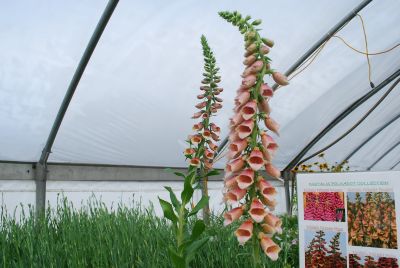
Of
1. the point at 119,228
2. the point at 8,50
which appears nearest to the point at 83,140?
the point at 8,50

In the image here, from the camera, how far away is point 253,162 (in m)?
1.09

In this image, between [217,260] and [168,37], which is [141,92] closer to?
[168,37]

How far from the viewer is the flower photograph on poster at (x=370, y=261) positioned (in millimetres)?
1262

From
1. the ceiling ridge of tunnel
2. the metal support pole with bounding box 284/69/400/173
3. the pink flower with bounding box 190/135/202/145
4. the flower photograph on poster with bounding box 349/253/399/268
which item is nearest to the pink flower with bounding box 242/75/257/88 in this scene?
the flower photograph on poster with bounding box 349/253/399/268

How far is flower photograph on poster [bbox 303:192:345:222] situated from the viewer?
139 cm

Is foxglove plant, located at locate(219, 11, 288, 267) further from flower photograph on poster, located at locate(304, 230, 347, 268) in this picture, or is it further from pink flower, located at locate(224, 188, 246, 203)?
flower photograph on poster, located at locate(304, 230, 347, 268)

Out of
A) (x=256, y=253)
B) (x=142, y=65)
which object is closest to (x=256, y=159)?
(x=256, y=253)

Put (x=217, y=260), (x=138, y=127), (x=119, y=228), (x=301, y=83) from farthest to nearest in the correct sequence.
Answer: (x=301, y=83), (x=138, y=127), (x=119, y=228), (x=217, y=260)

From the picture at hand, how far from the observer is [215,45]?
13.0 ft

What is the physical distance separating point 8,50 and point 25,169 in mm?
1073

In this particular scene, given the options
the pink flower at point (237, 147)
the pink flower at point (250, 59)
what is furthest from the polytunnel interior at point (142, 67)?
the pink flower at point (237, 147)

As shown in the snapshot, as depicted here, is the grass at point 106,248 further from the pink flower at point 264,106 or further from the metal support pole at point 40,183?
the metal support pole at point 40,183

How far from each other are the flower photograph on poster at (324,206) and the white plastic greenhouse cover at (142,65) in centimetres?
226

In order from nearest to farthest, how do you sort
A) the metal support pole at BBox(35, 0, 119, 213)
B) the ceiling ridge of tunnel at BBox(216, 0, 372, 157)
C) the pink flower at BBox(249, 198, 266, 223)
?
the pink flower at BBox(249, 198, 266, 223) < the metal support pole at BBox(35, 0, 119, 213) < the ceiling ridge of tunnel at BBox(216, 0, 372, 157)
